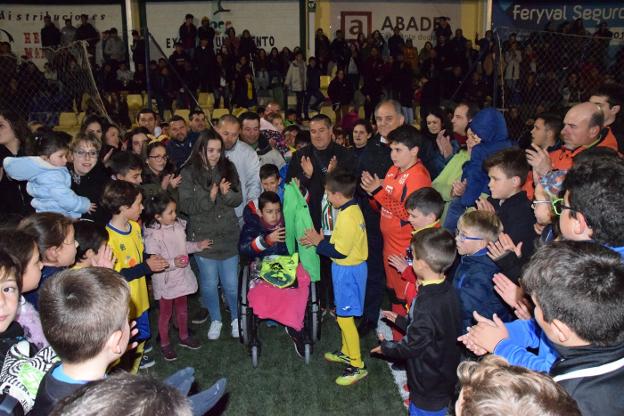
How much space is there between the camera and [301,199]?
3.95 meters

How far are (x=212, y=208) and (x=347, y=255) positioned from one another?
47.5 inches

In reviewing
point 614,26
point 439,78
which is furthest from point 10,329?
point 614,26

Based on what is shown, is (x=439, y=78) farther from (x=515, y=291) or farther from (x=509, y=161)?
(x=515, y=291)

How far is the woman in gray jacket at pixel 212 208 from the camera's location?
13.4 feet

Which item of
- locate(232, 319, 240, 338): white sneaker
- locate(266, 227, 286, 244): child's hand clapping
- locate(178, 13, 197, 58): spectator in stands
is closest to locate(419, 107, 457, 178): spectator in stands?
locate(266, 227, 286, 244): child's hand clapping

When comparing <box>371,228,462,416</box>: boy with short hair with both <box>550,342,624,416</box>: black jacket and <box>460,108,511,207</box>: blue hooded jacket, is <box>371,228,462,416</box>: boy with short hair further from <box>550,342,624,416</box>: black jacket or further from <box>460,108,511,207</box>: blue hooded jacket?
<box>460,108,511,207</box>: blue hooded jacket

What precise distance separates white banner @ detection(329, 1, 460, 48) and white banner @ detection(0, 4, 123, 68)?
7132 millimetres

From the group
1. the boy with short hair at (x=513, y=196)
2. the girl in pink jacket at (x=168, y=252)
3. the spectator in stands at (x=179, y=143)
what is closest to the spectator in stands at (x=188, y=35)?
the spectator in stands at (x=179, y=143)

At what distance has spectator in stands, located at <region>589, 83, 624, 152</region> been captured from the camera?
442cm

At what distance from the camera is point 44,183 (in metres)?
3.64

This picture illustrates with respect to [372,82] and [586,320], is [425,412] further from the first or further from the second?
[372,82]

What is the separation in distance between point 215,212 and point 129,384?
9.85ft

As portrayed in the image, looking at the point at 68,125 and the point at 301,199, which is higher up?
the point at 68,125

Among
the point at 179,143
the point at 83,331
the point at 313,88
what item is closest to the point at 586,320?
the point at 83,331
